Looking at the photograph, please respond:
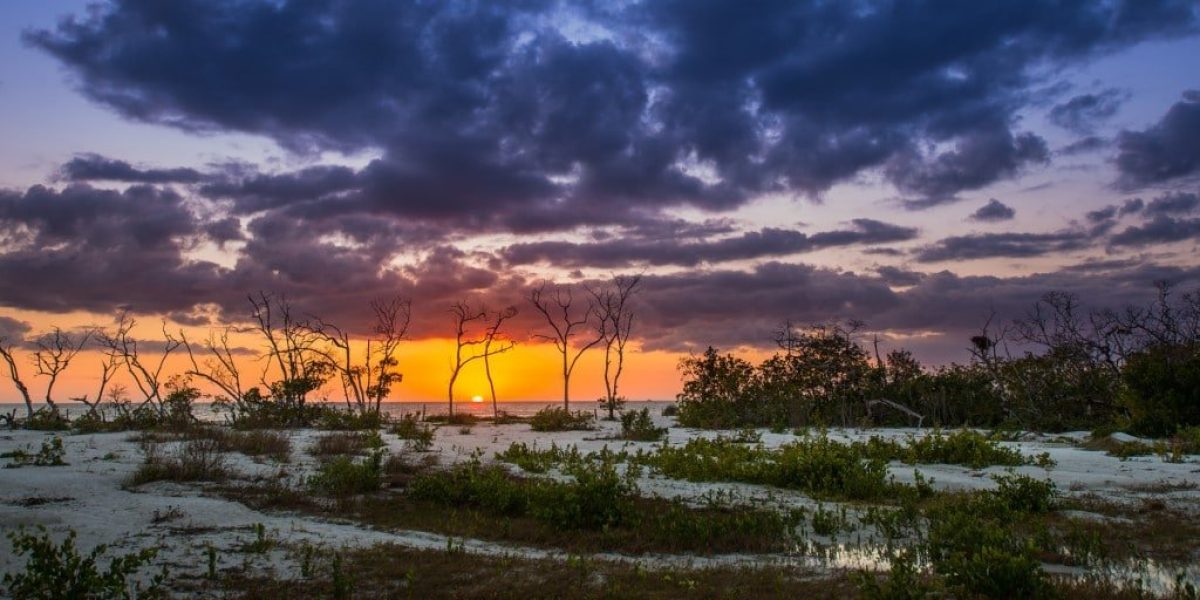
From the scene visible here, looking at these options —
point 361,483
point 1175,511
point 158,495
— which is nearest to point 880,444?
point 1175,511

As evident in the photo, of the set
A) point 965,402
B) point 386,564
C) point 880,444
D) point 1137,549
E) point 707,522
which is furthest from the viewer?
point 965,402

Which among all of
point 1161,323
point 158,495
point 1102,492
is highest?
point 1161,323

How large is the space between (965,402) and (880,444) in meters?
16.4

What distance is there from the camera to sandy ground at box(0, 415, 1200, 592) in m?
8.70

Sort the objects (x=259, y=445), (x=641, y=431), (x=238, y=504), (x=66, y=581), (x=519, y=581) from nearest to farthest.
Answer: (x=66, y=581) < (x=519, y=581) < (x=238, y=504) < (x=259, y=445) < (x=641, y=431)

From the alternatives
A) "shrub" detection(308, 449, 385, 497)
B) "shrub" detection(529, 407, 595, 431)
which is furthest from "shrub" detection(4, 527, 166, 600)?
"shrub" detection(529, 407, 595, 431)

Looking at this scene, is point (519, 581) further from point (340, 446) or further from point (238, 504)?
point (340, 446)

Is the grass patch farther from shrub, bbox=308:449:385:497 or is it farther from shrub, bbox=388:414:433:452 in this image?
shrub, bbox=388:414:433:452

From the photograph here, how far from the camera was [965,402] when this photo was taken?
31.3m

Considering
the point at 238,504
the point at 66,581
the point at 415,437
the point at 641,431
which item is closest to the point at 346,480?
the point at 238,504

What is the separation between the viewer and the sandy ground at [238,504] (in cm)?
870

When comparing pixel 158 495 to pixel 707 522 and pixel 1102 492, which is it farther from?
pixel 1102 492

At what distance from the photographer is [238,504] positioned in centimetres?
1112

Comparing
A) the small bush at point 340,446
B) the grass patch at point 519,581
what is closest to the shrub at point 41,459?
the small bush at point 340,446
